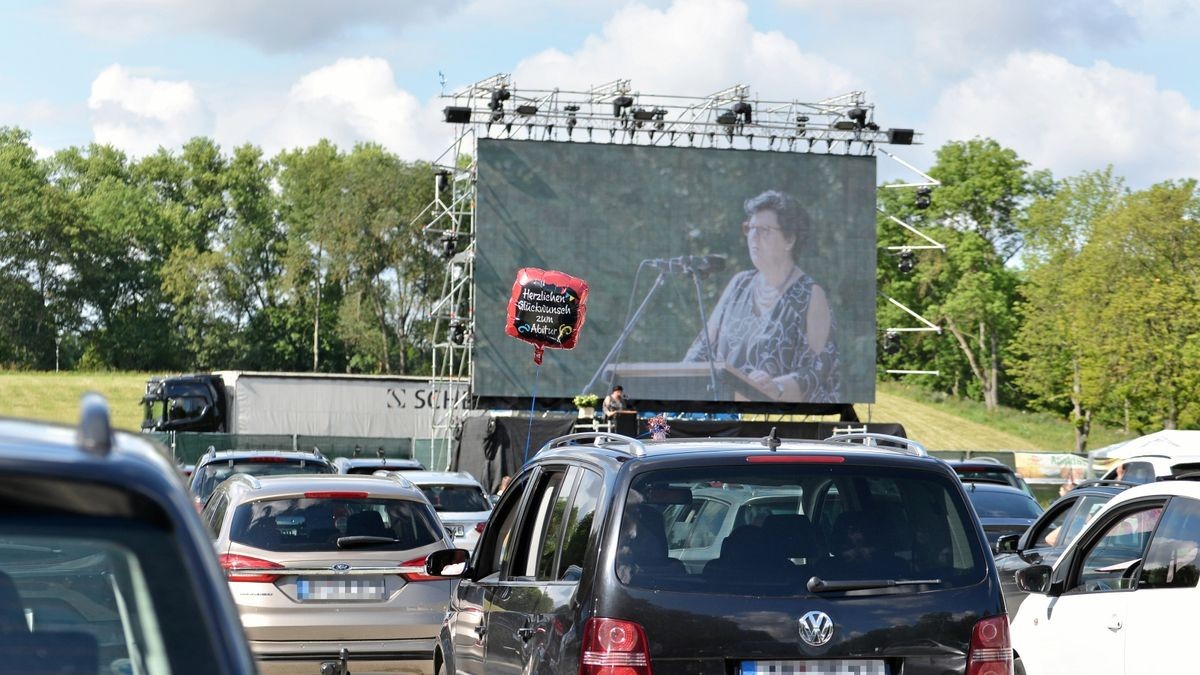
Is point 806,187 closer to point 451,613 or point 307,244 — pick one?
point 451,613

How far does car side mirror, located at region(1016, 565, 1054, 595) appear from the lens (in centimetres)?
886

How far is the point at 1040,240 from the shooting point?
78.1 m

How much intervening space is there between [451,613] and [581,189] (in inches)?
1201

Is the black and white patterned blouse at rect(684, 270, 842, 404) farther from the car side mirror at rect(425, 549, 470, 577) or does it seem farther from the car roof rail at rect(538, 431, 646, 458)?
the car roof rail at rect(538, 431, 646, 458)

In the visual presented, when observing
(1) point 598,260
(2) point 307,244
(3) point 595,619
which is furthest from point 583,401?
(2) point 307,244

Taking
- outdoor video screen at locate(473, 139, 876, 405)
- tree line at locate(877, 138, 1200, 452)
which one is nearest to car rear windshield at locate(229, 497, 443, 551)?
outdoor video screen at locate(473, 139, 876, 405)

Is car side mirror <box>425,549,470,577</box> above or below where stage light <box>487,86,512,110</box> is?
below

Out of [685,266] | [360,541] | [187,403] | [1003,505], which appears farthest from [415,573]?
[187,403]

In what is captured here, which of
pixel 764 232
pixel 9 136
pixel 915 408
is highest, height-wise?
pixel 9 136

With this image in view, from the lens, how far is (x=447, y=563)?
820cm

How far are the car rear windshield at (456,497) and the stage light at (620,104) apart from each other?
20022 millimetres

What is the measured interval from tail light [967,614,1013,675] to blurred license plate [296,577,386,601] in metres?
5.67

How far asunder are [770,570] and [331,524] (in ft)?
19.1

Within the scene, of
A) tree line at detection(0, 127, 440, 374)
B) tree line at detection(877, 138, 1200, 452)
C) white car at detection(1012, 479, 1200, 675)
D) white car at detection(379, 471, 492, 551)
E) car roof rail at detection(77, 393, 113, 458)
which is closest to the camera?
car roof rail at detection(77, 393, 113, 458)
